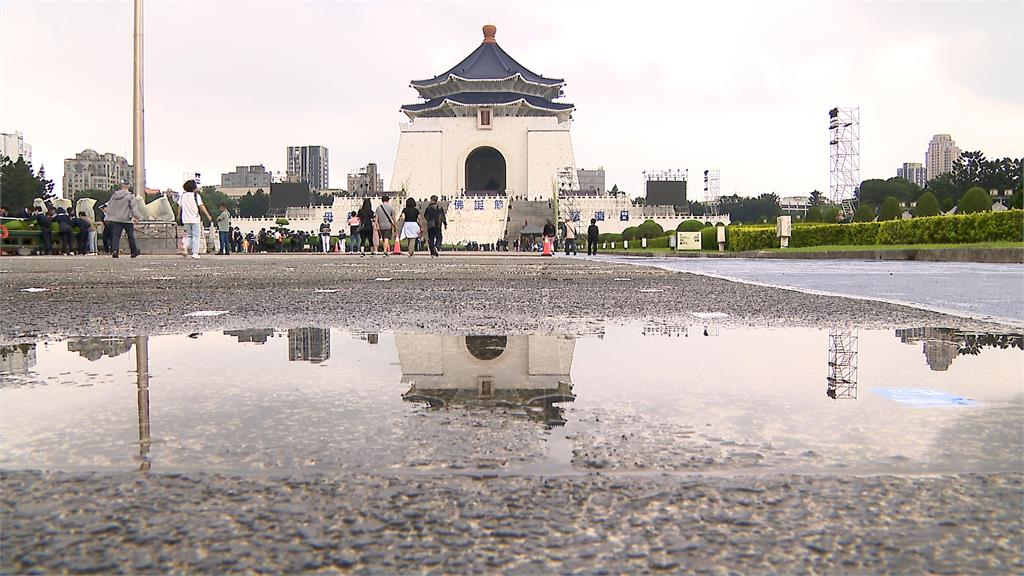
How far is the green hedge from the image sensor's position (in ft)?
43.4

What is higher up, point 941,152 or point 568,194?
point 941,152

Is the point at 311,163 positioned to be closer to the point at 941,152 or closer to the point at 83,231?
the point at 941,152

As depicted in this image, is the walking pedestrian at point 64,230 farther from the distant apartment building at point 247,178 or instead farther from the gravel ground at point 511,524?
the distant apartment building at point 247,178

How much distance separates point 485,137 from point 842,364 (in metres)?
56.2

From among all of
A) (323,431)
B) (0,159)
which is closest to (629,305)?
(323,431)

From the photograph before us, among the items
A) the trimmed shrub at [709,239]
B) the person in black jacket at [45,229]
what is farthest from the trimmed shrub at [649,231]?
the person in black jacket at [45,229]

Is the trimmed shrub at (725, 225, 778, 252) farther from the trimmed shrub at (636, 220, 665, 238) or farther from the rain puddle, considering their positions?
the rain puddle

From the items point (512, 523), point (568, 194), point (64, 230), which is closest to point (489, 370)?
point (512, 523)

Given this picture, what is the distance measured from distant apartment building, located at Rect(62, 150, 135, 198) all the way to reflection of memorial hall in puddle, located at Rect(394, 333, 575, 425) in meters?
101

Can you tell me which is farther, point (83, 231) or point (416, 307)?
point (83, 231)

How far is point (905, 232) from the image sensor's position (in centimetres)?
1594

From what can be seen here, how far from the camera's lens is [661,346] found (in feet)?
7.93

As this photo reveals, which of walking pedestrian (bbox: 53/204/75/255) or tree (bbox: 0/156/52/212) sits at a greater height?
tree (bbox: 0/156/52/212)

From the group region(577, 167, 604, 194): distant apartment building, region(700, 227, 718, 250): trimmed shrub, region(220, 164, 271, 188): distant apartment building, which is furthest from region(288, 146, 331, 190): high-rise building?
→ region(700, 227, 718, 250): trimmed shrub
